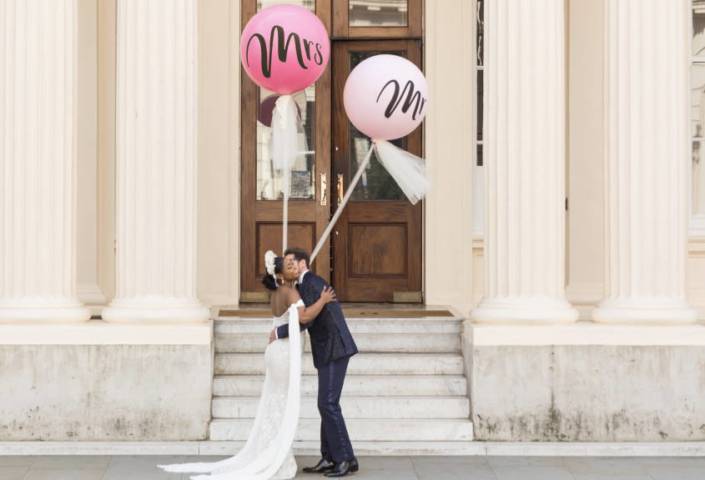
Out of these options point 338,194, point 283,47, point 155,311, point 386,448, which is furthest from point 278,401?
point 338,194

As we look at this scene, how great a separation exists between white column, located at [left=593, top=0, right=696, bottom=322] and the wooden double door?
318cm

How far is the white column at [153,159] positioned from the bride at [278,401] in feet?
4.99

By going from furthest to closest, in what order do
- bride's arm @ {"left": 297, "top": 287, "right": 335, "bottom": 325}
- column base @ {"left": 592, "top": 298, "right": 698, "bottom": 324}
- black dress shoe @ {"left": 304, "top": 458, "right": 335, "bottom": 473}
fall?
column base @ {"left": 592, "top": 298, "right": 698, "bottom": 324}, black dress shoe @ {"left": 304, "top": 458, "right": 335, "bottom": 473}, bride's arm @ {"left": 297, "top": 287, "right": 335, "bottom": 325}

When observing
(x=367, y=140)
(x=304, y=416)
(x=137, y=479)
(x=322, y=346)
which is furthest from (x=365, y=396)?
(x=367, y=140)

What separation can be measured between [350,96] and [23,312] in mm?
3316

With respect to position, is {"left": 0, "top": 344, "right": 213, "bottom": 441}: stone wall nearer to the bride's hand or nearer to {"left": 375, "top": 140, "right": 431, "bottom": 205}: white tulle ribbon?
the bride's hand

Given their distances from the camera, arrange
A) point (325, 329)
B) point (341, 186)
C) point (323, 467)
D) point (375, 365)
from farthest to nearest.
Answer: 1. point (341, 186)
2. point (375, 365)
3. point (323, 467)
4. point (325, 329)

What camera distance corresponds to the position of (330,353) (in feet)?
33.1

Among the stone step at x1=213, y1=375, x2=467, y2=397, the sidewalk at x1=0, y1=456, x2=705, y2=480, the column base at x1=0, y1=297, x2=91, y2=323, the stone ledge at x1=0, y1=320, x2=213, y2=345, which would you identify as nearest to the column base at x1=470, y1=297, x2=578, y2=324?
the stone step at x1=213, y1=375, x2=467, y2=397

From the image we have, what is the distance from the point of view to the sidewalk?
1020 cm

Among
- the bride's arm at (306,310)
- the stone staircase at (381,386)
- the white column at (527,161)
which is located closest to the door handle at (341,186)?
the stone staircase at (381,386)

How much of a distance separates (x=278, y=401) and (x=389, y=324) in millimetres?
2417

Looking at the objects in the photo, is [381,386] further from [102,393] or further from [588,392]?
[102,393]

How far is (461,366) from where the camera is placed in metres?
12.0
